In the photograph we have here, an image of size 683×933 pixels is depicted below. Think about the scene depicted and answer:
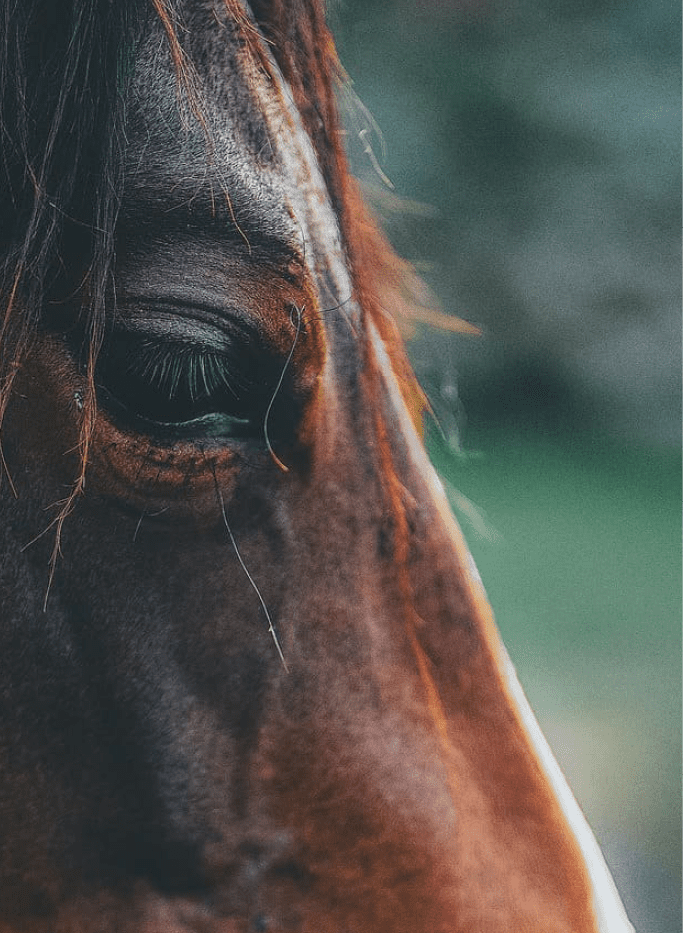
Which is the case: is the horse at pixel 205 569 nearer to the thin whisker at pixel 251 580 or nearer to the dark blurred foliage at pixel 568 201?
the thin whisker at pixel 251 580

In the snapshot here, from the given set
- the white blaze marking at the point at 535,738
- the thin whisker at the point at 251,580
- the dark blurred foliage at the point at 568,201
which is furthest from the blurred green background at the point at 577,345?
the thin whisker at the point at 251,580

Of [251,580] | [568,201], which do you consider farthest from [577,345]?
[251,580]

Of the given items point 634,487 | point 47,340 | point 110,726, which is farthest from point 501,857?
point 634,487

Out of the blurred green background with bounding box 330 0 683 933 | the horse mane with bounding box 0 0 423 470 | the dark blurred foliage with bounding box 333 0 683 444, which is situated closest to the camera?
the horse mane with bounding box 0 0 423 470

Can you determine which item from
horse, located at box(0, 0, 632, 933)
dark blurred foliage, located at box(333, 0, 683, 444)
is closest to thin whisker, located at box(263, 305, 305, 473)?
horse, located at box(0, 0, 632, 933)

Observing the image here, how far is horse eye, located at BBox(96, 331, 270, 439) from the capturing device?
0.48m

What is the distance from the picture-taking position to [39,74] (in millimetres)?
465

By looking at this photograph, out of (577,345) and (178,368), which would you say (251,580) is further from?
(577,345)

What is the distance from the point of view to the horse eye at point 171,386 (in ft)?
1.58

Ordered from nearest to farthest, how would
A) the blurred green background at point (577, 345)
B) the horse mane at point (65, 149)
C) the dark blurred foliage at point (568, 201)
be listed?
the horse mane at point (65, 149) → the blurred green background at point (577, 345) → the dark blurred foliage at point (568, 201)

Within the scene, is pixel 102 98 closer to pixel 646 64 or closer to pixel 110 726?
pixel 110 726

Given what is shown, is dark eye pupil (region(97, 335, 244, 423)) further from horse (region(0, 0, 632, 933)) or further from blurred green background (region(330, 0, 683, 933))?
blurred green background (region(330, 0, 683, 933))

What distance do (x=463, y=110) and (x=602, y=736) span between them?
8.14 ft

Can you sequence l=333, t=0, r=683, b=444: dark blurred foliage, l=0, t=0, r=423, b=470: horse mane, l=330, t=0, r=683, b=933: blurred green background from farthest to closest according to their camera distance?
l=333, t=0, r=683, b=444: dark blurred foliage < l=330, t=0, r=683, b=933: blurred green background < l=0, t=0, r=423, b=470: horse mane
